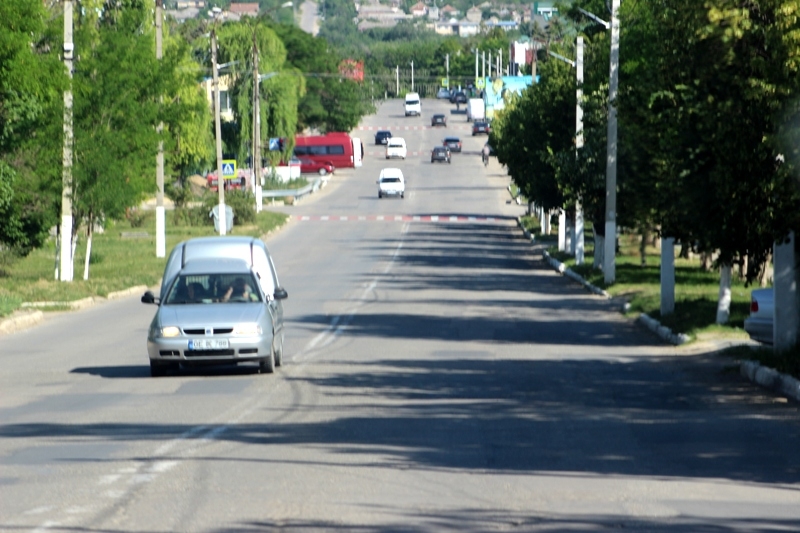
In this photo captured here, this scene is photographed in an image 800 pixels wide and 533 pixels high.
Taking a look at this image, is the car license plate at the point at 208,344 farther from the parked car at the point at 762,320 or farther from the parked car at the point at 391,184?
the parked car at the point at 391,184

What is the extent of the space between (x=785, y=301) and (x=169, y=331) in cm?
814

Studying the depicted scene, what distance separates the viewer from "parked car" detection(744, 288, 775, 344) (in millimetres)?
19141

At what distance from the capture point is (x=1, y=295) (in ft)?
95.4

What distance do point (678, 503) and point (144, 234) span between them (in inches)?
2020

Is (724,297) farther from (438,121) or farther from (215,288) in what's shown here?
(438,121)

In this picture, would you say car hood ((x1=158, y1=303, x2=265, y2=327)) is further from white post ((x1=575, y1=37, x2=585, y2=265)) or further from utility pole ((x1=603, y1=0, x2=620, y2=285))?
white post ((x1=575, y1=37, x2=585, y2=265))

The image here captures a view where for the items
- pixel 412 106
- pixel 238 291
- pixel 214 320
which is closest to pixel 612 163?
pixel 238 291

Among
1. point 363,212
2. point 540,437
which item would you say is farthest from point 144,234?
point 540,437

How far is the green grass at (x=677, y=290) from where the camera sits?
23791mm

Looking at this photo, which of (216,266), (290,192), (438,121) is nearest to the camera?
(216,266)

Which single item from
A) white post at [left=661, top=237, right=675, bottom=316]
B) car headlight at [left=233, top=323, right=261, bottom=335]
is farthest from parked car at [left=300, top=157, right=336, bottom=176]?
car headlight at [left=233, top=323, right=261, bottom=335]

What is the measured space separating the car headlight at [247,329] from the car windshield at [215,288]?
3.61 ft

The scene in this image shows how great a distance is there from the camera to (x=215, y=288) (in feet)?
61.4

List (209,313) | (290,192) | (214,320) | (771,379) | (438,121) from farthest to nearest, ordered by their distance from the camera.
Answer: (438,121), (290,192), (209,313), (214,320), (771,379)
